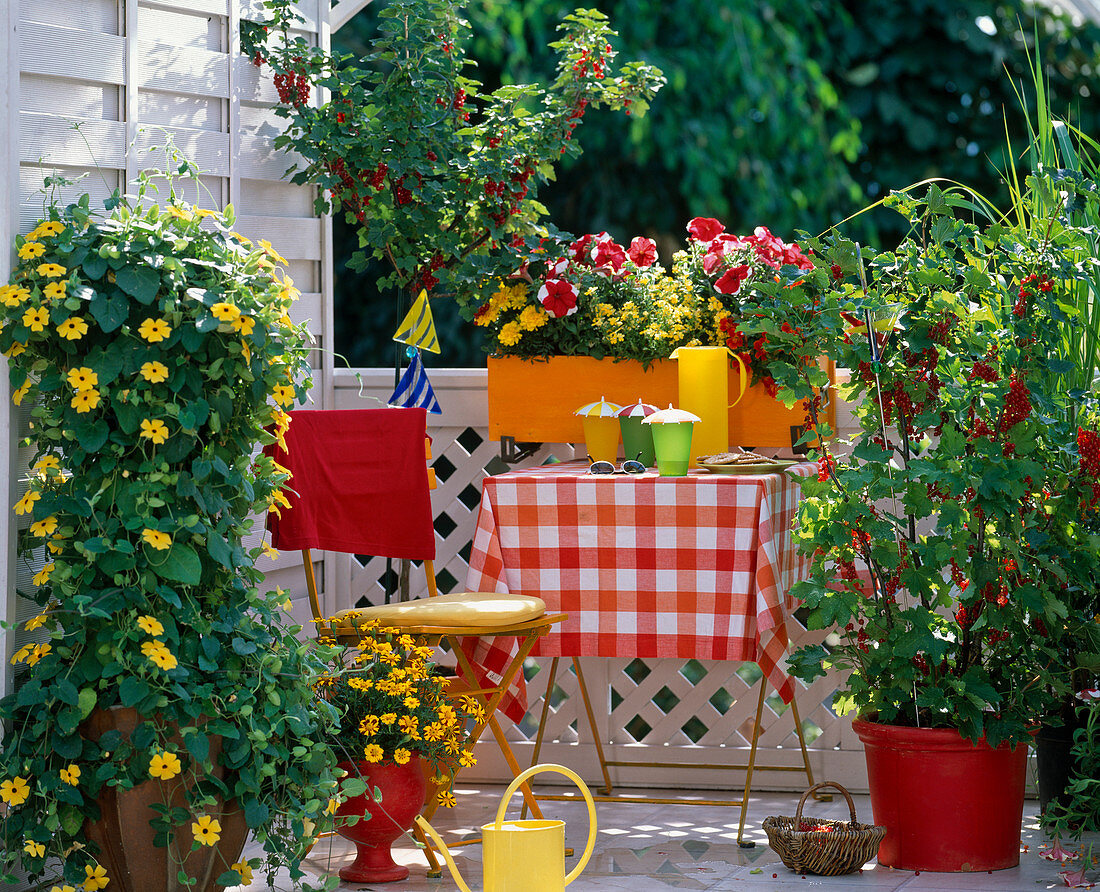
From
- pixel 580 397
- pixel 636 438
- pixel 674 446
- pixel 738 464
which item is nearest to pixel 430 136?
pixel 580 397

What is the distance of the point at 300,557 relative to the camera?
388cm

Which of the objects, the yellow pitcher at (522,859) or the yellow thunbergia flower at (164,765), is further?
the yellow thunbergia flower at (164,765)

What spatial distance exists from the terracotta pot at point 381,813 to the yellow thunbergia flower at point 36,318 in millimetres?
1080

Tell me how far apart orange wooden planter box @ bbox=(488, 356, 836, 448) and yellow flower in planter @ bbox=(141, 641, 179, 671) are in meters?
1.55

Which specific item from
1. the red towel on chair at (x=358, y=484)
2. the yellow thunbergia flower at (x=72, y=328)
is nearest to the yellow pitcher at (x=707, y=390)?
the red towel on chair at (x=358, y=484)

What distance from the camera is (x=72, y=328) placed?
98.4 inches

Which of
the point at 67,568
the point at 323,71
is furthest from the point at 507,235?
the point at 67,568

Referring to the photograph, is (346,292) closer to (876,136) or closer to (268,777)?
(876,136)

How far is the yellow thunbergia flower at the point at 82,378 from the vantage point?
251 cm

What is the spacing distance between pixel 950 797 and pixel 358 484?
4.91 feet

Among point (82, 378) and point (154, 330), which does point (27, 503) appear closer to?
point (82, 378)

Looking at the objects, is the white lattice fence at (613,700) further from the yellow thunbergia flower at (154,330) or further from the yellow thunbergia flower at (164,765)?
the yellow thunbergia flower at (164,765)

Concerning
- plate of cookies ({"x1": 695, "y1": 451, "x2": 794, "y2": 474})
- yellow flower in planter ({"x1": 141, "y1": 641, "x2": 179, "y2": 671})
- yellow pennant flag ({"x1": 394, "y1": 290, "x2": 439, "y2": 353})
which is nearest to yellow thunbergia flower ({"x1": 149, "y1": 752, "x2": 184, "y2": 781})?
yellow flower in planter ({"x1": 141, "y1": 641, "x2": 179, "y2": 671})

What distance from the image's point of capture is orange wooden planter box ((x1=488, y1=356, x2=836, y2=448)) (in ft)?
12.2
